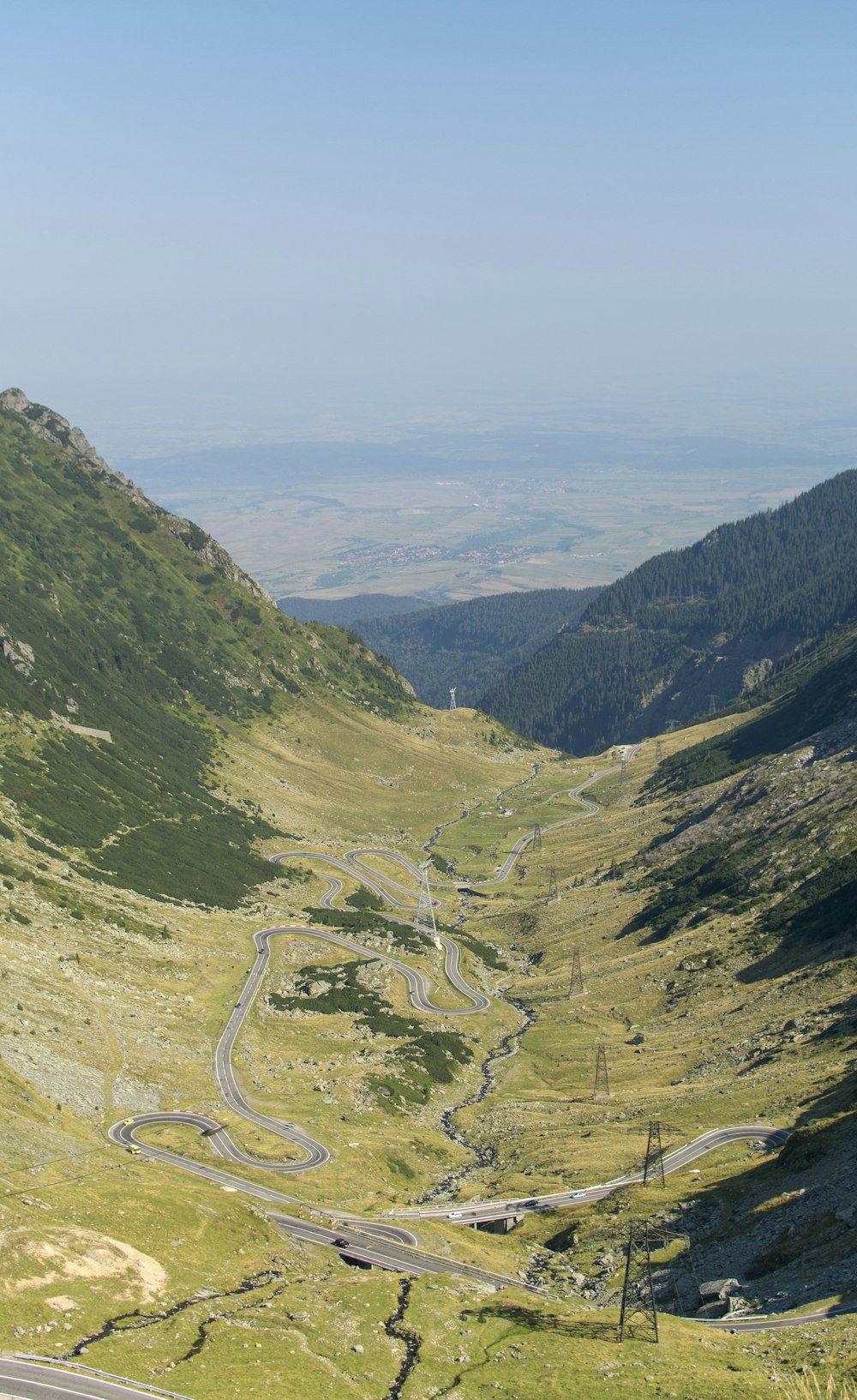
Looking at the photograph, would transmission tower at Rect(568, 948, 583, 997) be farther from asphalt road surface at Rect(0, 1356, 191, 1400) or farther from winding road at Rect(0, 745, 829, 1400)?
asphalt road surface at Rect(0, 1356, 191, 1400)

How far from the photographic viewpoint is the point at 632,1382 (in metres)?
62.4

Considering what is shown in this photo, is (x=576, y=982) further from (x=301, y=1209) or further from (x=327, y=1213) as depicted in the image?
(x=301, y=1209)

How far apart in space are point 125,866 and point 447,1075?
65647mm

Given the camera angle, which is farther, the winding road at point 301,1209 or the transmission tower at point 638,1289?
the transmission tower at point 638,1289

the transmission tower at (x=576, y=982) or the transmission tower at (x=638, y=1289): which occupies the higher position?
the transmission tower at (x=638, y=1289)

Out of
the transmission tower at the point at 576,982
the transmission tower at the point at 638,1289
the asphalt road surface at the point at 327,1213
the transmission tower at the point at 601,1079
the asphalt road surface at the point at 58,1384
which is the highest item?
the asphalt road surface at the point at 58,1384

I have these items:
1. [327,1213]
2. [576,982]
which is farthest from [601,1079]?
[327,1213]

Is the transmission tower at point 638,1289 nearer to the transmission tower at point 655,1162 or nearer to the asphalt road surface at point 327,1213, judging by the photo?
the asphalt road surface at point 327,1213

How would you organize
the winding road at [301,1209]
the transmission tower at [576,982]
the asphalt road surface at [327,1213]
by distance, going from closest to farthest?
the winding road at [301,1209]
the asphalt road surface at [327,1213]
the transmission tower at [576,982]

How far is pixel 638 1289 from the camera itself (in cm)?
7844

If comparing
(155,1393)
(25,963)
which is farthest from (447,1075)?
(155,1393)

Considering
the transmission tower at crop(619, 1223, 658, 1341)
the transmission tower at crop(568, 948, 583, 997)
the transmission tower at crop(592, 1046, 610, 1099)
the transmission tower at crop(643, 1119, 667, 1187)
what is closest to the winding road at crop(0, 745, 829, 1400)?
the transmission tower at crop(643, 1119, 667, 1187)

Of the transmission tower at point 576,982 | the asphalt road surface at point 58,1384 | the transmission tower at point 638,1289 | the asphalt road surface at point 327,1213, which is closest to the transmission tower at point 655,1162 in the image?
the asphalt road surface at point 327,1213

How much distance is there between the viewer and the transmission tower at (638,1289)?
224 ft
